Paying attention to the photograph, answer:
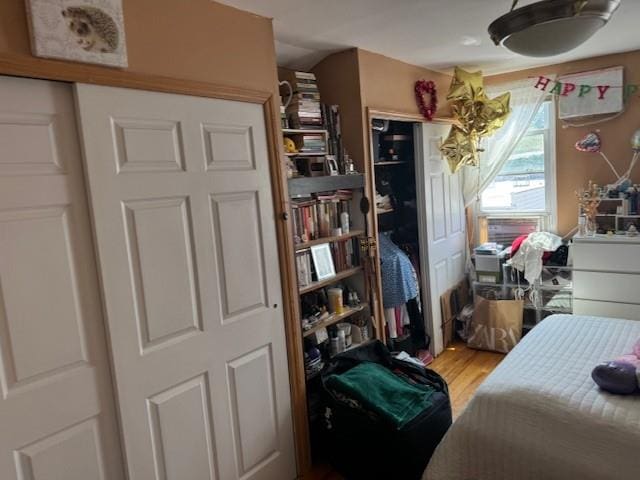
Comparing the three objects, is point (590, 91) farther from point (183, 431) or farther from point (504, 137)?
point (183, 431)

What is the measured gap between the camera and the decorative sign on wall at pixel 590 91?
11.1 ft

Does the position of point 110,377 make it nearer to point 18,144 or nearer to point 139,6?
point 18,144

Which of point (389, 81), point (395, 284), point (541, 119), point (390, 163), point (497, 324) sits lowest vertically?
point (497, 324)

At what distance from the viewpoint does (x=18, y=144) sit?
1409 millimetres

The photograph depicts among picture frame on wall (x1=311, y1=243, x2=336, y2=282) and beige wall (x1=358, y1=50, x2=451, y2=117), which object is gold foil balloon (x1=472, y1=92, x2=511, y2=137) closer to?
beige wall (x1=358, y1=50, x2=451, y2=117)

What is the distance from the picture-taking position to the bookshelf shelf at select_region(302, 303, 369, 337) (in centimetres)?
253

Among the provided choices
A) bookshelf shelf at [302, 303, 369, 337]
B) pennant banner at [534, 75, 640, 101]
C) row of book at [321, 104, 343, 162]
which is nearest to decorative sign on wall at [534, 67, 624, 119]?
pennant banner at [534, 75, 640, 101]

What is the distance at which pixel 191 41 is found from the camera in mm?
1850

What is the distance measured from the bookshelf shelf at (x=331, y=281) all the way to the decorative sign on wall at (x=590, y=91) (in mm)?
2244

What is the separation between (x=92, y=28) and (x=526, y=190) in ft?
11.6

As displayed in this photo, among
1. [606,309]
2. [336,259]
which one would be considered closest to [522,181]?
[606,309]

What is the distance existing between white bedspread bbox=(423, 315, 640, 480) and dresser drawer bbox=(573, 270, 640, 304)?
1.17m

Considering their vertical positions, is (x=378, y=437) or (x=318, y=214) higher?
(x=318, y=214)

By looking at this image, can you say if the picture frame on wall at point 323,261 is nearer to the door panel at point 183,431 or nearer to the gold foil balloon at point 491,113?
the door panel at point 183,431
